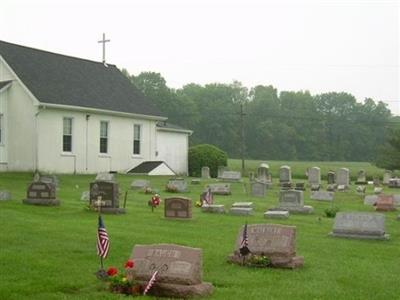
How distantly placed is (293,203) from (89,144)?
1845 cm

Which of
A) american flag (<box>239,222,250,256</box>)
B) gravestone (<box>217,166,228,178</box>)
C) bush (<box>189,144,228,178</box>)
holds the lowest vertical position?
american flag (<box>239,222,250,256</box>)

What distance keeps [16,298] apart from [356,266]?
6293 mm

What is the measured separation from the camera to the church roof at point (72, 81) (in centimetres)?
3544

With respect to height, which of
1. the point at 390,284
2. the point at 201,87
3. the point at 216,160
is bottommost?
the point at 390,284

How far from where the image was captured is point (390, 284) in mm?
10109

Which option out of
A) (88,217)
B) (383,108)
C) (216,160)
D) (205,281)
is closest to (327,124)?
(383,108)

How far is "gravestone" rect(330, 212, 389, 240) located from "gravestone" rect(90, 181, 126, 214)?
266 inches

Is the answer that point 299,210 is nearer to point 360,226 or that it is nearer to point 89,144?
point 360,226

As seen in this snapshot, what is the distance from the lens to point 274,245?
11273 mm

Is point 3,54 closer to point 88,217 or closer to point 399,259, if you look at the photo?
point 88,217

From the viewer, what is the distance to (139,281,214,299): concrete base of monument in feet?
27.7

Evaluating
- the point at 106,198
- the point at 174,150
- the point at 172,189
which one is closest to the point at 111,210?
the point at 106,198

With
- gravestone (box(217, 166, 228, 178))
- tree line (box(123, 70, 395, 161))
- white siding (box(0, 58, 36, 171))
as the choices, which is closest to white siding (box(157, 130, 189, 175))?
gravestone (box(217, 166, 228, 178))

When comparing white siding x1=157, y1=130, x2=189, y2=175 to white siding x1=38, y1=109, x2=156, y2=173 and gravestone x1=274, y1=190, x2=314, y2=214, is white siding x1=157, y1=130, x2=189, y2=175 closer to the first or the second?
white siding x1=38, y1=109, x2=156, y2=173
